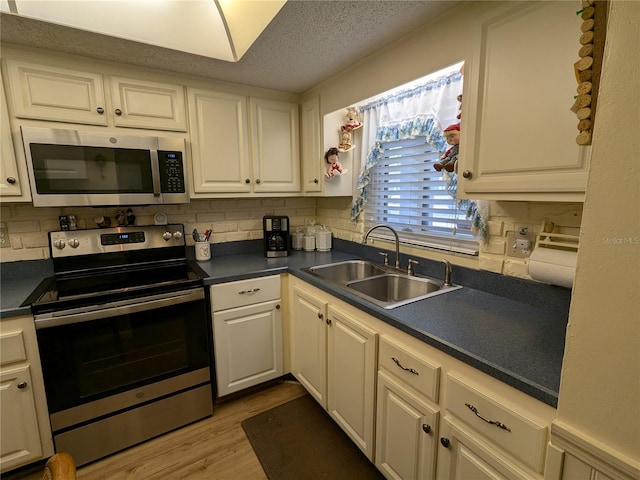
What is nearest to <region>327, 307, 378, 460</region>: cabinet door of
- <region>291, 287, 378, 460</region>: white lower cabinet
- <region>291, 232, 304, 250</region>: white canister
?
<region>291, 287, 378, 460</region>: white lower cabinet

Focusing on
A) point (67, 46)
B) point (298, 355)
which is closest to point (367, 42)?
point (67, 46)

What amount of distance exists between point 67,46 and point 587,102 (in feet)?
6.92

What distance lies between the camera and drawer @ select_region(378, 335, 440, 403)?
3.43ft

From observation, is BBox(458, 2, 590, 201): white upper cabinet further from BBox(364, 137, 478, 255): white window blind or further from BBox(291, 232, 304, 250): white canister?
BBox(291, 232, 304, 250): white canister

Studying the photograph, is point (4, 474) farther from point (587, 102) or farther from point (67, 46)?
point (587, 102)

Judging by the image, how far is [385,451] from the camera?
4.31 feet

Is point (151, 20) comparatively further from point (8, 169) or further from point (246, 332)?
point (246, 332)

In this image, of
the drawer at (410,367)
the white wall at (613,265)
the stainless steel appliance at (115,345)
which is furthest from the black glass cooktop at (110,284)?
the white wall at (613,265)

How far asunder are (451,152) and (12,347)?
2.20 meters

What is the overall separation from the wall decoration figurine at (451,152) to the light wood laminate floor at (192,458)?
5.84 feet

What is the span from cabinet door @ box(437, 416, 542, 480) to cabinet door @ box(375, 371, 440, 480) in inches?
1.7

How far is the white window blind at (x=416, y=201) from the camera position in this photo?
5.58 ft

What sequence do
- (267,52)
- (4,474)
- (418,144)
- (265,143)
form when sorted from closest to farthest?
(4,474) < (267,52) < (418,144) < (265,143)

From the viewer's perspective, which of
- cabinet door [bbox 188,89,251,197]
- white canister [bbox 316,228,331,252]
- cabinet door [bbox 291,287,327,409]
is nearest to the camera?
cabinet door [bbox 291,287,327,409]
